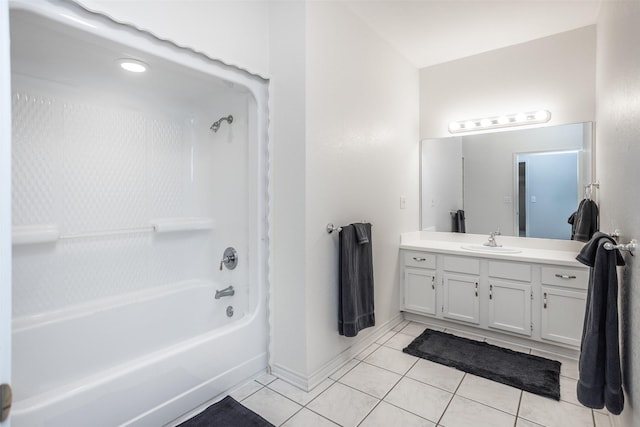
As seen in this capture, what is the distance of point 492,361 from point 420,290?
2.74 ft

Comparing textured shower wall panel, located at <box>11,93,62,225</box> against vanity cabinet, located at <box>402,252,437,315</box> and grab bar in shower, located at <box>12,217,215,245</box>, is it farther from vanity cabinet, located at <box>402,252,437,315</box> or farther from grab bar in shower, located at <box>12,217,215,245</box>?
vanity cabinet, located at <box>402,252,437,315</box>

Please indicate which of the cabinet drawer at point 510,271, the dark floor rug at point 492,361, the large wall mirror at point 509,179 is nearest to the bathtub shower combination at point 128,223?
the dark floor rug at point 492,361

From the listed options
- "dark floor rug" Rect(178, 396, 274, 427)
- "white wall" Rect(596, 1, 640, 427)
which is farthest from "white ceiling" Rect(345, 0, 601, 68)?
"dark floor rug" Rect(178, 396, 274, 427)

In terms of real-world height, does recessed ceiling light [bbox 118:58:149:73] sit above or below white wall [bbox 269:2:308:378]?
above

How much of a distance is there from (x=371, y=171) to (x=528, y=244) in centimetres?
162

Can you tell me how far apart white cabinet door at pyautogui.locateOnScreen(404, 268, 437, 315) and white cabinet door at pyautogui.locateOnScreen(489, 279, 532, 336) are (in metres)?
0.48

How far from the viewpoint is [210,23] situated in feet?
6.15

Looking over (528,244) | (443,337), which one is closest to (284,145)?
(443,337)

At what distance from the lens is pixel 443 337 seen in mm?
2840

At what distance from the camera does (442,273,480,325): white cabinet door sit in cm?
283

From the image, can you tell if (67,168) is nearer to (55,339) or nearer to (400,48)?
(55,339)

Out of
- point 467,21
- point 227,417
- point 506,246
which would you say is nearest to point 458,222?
point 506,246

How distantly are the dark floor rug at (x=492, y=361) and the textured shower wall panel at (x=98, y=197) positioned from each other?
6.47ft

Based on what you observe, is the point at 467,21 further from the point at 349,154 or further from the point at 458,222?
the point at 458,222
